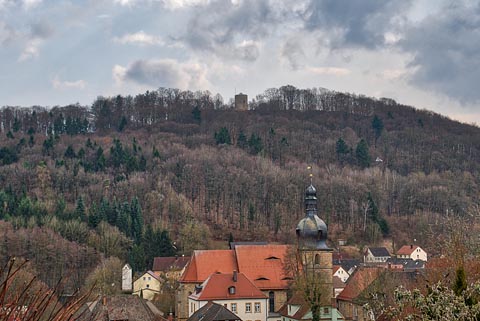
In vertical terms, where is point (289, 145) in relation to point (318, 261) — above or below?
above

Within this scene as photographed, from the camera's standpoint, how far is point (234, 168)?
122750mm

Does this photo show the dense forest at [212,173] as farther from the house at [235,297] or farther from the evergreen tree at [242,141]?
the house at [235,297]

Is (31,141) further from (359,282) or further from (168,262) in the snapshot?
(359,282)

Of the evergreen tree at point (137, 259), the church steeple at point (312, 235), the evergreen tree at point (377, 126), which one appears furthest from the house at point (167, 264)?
the evergreen tree at point (377, 126)

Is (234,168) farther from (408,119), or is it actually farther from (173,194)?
(408,119)

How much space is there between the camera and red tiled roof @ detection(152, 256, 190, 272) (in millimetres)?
80562

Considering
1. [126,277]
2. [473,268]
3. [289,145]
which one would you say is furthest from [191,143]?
[473,268]

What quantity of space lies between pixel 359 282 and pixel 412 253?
44.1 m

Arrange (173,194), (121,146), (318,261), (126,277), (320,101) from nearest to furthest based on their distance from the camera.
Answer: (318,261) → (126,277) → (173,194) → (121,146) → (320,101)

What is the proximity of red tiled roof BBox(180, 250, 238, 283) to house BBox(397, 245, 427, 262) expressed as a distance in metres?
37.0

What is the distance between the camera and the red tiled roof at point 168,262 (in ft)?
264

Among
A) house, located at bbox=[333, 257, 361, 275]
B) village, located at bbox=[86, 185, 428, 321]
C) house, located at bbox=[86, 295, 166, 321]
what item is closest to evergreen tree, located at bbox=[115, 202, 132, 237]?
house, located at bbox=[333, 257, 361, 275]

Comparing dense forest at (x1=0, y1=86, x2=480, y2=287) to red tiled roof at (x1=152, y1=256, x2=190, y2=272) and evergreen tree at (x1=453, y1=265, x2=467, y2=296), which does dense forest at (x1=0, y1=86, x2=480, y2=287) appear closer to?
red tiled roof at (x1=152, y1=256, x2=190, y2=272)

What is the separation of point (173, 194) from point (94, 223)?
18.2 m
